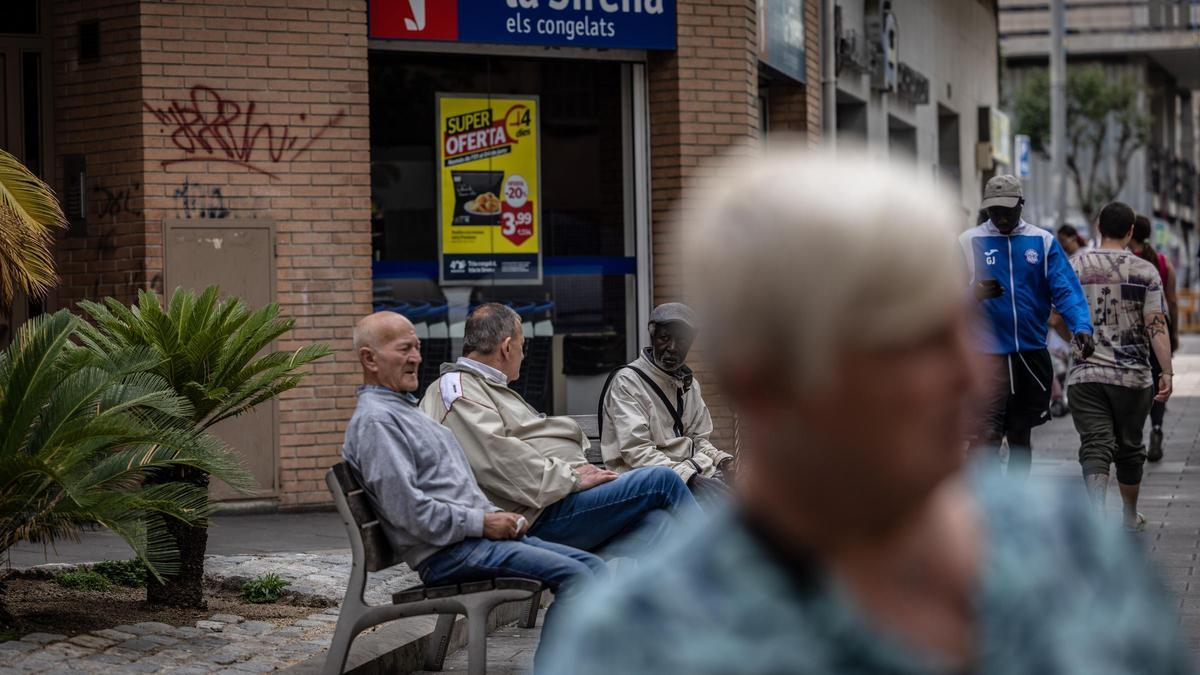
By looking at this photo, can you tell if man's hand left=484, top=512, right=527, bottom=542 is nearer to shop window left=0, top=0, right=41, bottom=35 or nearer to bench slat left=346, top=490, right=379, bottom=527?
bench slat left=346, top=490, right=379, bottom=527

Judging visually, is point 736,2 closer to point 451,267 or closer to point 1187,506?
point 451,267

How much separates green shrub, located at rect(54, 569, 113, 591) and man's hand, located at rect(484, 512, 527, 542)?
233 centimetres

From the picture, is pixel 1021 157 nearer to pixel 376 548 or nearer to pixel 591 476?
pixel 591 476

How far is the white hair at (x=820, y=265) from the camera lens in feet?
3.92

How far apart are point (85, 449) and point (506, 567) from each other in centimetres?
163

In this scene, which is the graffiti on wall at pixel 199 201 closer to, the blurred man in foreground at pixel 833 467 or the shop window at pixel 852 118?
the shop window at pixel 852 118

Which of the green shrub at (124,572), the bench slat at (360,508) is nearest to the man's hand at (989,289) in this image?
the bench slat at (360,508)

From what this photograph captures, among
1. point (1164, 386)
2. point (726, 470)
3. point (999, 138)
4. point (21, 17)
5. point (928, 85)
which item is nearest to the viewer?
point (726, 470)

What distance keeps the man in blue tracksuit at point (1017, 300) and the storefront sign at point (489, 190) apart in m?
4.34

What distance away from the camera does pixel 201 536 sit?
23.7 feet

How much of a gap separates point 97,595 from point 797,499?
6.61 m

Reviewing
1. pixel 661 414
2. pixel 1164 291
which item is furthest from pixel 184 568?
pixel 1164 291

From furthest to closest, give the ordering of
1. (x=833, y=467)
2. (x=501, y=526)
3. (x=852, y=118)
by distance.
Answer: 1. (x=852, y=118)
2. (x=501, y=526)
3. (x=833, y=467)

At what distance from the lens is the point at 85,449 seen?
6312 millimetres
